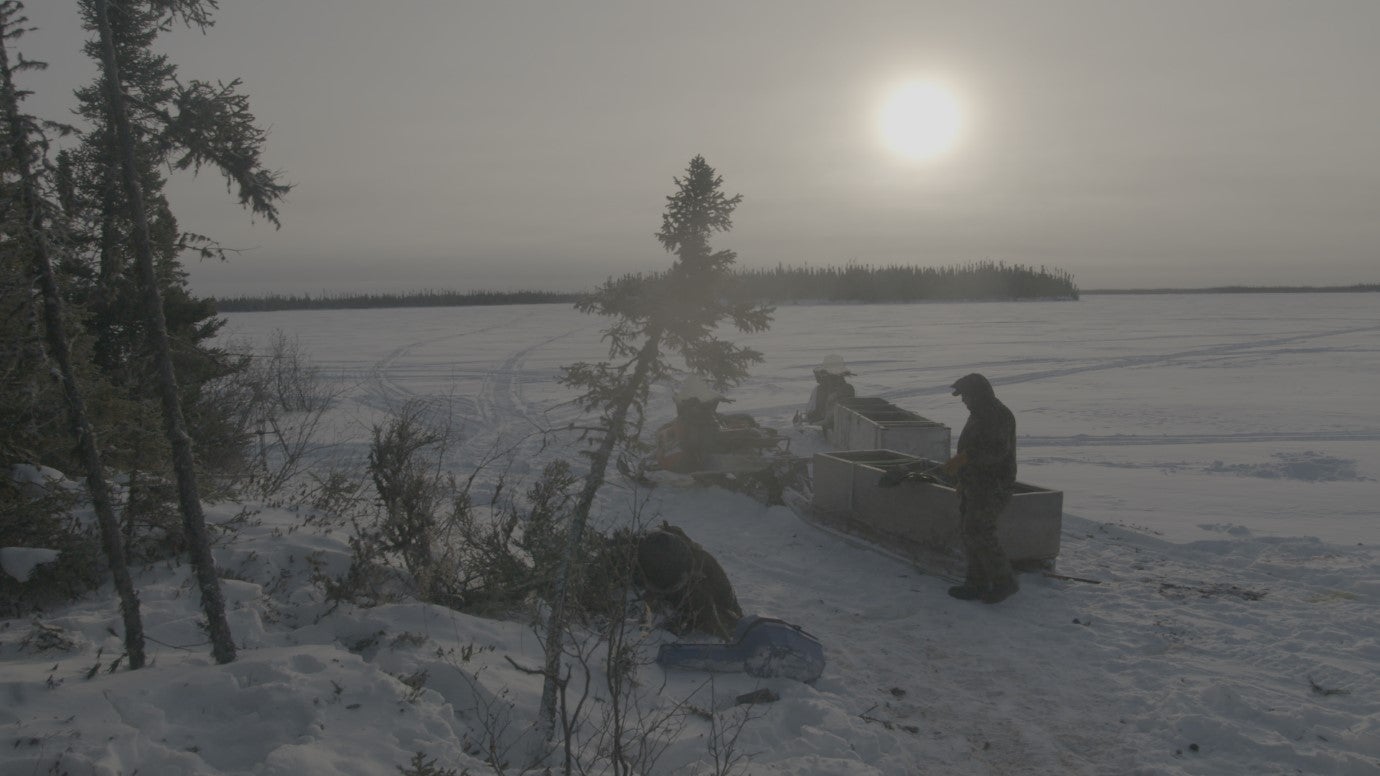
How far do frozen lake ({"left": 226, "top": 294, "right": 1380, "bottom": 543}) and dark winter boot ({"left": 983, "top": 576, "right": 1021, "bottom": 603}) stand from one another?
2866mm

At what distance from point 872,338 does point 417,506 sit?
34.5 meters

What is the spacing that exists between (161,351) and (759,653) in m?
3.98

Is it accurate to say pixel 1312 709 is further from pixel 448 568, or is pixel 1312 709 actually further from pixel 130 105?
pixel 130 105

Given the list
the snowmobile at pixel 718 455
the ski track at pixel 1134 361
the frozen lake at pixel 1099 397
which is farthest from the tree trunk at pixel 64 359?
the ski track at pixel 1134 361

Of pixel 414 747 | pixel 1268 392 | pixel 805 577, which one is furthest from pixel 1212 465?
pixel 414 747

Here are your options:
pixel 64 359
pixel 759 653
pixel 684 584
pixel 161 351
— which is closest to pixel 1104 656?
pixel 759 653

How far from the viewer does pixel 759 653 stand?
5.72m

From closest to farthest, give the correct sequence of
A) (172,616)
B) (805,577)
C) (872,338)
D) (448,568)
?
(172,616) → (448,568) → (805,577) → (872,338)

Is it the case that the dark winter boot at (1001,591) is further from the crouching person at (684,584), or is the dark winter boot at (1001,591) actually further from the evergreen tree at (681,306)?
the evergreen tree at (681,306)

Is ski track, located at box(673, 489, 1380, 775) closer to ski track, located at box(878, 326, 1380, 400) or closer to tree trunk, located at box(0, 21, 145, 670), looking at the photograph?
tree trunk, located at box(0, 21, 145, 670)

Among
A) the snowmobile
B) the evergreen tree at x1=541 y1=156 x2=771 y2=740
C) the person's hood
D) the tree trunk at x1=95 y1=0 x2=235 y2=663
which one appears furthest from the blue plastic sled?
the snowmobile

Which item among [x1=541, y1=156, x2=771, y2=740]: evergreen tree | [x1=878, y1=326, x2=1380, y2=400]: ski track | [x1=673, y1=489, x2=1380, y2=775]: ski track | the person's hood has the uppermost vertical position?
[x1=541, y1=156, x2=771, y2=740]: evergreen tree

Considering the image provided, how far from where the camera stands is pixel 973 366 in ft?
90.4

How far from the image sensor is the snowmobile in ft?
37.7
